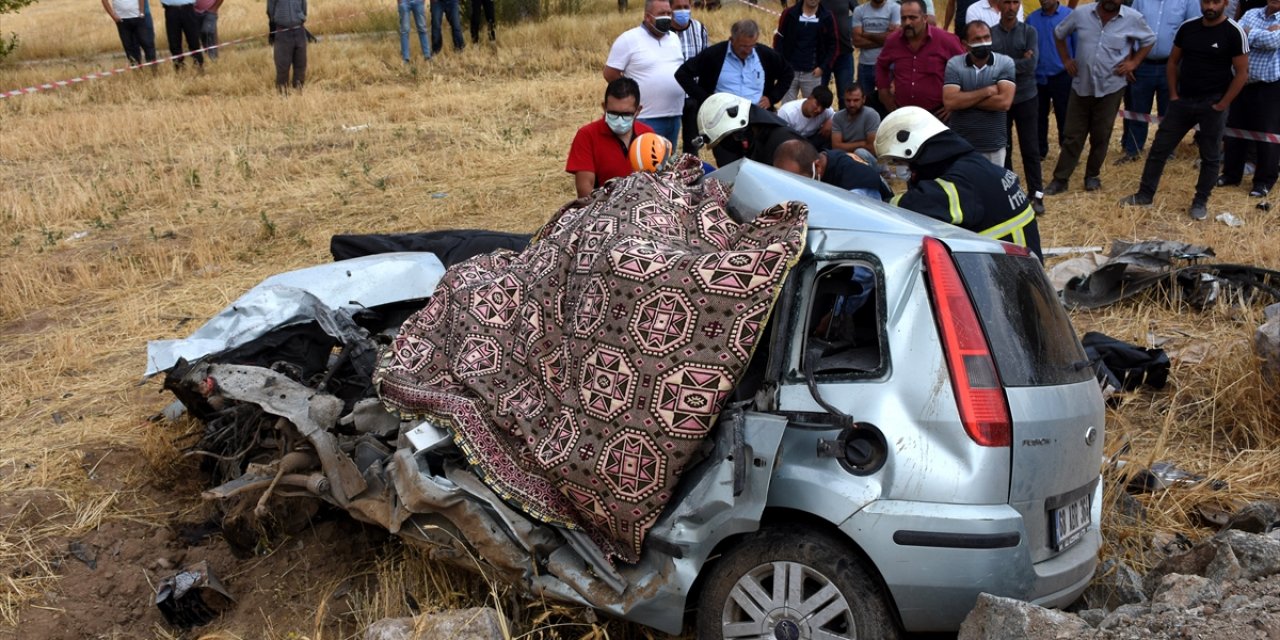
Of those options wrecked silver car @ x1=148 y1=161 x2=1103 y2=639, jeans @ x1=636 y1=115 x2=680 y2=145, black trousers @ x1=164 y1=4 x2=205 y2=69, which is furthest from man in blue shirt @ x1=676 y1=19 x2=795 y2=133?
black trousers @ x1=164 y1=4 x2=205 y2=69

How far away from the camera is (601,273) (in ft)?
12.4

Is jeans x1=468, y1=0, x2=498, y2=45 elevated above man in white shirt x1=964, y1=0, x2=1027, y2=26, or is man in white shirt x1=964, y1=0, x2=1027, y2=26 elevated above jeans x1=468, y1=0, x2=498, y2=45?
man in white shirt x1=964, y1=0, x2=1027, y2=26

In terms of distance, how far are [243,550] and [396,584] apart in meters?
0.90

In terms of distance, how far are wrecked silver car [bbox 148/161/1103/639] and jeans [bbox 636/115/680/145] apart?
505 centimetres

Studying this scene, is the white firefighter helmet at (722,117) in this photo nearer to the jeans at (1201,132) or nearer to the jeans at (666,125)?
the jeans at (666,125)

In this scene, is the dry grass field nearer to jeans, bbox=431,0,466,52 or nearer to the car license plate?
jeans, bbox=431,0,466,52

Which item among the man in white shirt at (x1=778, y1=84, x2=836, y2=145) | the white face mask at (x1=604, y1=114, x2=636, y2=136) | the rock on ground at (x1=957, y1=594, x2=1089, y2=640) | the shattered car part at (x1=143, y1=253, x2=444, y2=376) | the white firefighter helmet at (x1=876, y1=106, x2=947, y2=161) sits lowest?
the rock on ground at (x1=957, y1=594, x2=1089, y2=640)

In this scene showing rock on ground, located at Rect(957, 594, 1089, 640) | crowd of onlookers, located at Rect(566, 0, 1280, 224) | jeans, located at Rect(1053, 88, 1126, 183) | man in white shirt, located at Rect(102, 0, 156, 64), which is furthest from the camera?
man in white shirt, located at Rect(102, 0, 156, 64)

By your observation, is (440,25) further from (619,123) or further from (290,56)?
(619,123)

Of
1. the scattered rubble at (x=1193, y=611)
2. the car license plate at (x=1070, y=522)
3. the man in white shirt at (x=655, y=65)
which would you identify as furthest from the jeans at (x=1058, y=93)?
the scattered rubble at (x=1193, y=611)

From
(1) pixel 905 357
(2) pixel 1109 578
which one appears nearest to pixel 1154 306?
(2) pixel 1109 578

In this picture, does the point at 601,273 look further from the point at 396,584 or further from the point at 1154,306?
the point at 1154,306

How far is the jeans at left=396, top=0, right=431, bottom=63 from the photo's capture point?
17984 mm

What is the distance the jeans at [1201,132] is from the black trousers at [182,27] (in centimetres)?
1449
